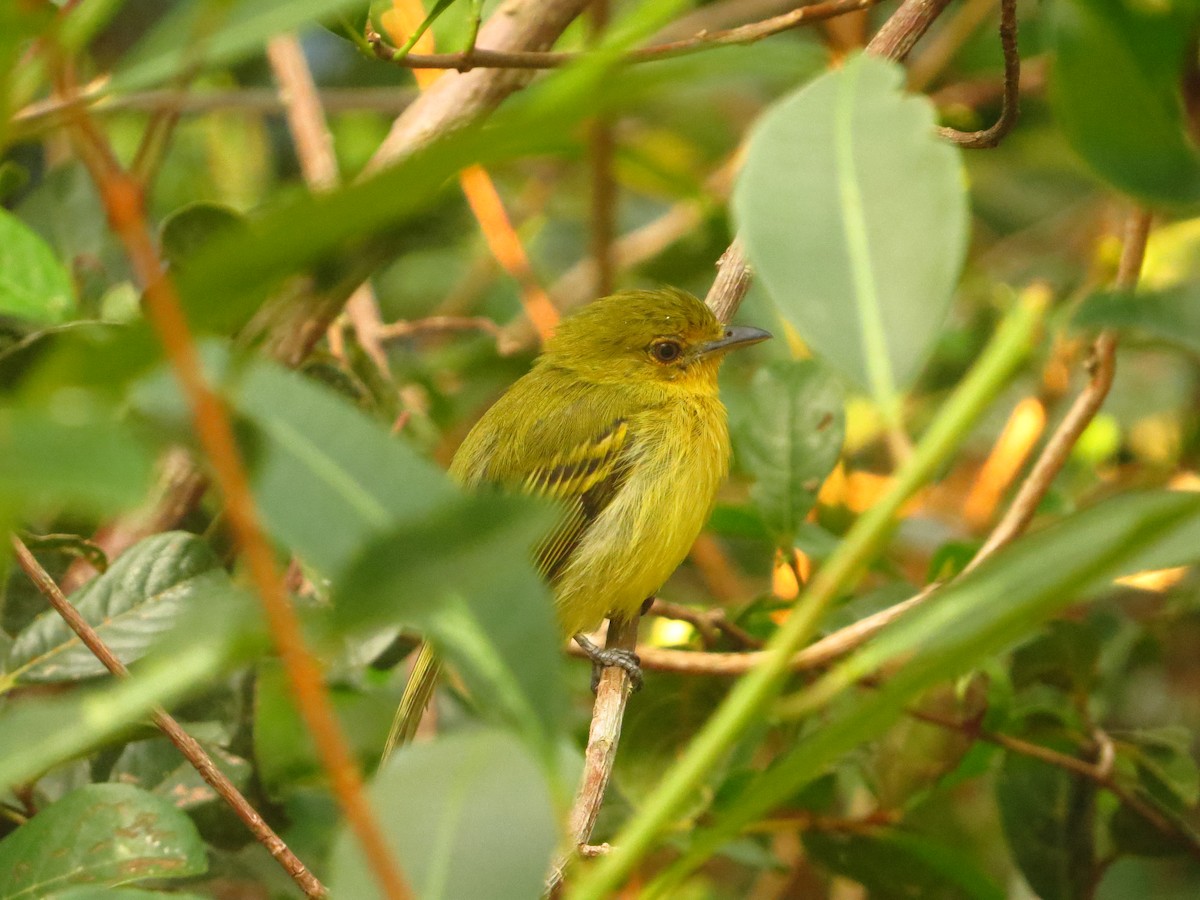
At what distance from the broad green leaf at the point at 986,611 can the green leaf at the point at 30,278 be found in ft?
6.58

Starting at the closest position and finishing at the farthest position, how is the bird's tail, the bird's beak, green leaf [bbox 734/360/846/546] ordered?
green leaf [bbox 734/360/846/546]
the bird's tail
the bird's beak

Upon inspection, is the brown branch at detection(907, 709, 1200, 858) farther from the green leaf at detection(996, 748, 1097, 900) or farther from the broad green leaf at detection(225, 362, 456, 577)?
the broad green leaf at detection(225, 362, 456, 577)

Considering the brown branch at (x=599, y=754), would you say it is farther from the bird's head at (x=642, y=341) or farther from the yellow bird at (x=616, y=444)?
the bird's head at (x=642, y=341)

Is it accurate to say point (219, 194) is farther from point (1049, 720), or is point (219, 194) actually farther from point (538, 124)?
point (538, 124)

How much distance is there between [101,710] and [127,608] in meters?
1.65

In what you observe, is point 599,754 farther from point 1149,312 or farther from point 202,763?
point 1149,312

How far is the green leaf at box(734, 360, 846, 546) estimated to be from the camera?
2.99 metres

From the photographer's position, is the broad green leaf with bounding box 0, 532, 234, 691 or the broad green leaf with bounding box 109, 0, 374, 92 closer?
the broad green leaf with bounding box 109, 0, 374, 92

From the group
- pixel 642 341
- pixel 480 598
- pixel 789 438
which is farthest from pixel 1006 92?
pixel 642 341

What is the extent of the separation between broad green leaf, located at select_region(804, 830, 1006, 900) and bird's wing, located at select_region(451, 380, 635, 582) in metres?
1.44

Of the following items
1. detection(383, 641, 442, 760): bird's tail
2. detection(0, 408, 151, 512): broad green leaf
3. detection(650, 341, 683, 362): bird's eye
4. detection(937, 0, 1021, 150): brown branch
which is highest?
detection(0, 408, 151, 512): broad green leaf

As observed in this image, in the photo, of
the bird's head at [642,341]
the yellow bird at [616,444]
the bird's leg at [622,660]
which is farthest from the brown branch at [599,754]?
the bird's head at [642,341]

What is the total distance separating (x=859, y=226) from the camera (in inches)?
50.0

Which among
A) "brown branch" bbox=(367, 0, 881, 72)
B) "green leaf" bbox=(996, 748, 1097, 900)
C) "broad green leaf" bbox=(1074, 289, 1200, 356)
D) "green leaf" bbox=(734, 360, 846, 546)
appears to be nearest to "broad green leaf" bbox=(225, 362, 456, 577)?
"broad green leaf" bbox=(1074, 289, 1200, 356)
